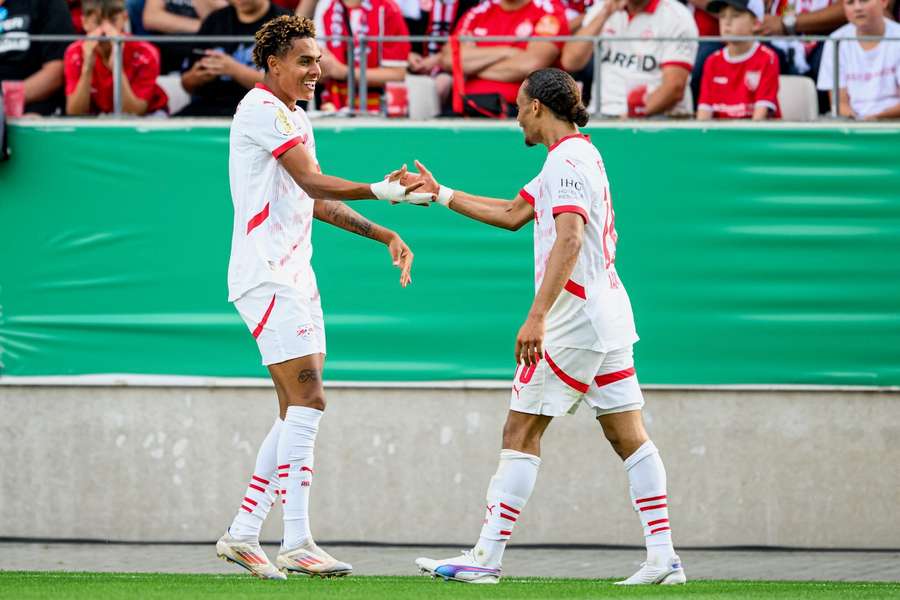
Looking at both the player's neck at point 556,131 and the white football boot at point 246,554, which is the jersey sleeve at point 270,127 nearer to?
the player's neck at point 556,131

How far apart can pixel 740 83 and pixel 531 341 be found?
13.1 ft

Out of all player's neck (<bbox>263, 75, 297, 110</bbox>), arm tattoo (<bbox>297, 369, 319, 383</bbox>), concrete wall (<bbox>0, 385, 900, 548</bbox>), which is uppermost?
player's neck (<bbox>263, 75, 297, 110</bbox>)

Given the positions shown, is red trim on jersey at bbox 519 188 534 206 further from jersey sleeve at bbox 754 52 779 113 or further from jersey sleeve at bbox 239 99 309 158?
jersey sleeve at bbox 754 52 779 113

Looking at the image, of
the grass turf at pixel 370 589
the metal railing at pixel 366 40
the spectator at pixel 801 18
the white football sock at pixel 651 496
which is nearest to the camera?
the grass turf at pixel 370 589

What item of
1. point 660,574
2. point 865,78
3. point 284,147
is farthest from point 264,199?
point 865,78

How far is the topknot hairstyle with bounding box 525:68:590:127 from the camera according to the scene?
644 cm

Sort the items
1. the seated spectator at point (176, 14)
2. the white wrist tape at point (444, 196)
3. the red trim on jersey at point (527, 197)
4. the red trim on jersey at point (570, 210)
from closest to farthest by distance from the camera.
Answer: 1. the red trim on jersey at point (570, 210)
2. the red trim on jersey at point (527, 197)
3. the white wrist tape at point (444, 196)
4. the seated spectator at point (176, 14)

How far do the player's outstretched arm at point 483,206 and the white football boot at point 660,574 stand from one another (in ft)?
5.64

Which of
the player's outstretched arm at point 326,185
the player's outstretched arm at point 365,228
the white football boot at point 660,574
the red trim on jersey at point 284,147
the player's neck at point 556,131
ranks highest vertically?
the player's neck at point 556,131

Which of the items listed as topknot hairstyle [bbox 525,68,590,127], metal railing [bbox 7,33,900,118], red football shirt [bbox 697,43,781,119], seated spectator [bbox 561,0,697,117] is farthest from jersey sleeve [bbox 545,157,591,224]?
red football shirt [bbox 697,43,781,119]

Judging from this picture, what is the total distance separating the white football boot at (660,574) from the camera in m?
6.50

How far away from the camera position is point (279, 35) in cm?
670

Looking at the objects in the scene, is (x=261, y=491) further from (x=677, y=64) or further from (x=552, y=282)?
(x=677, y=64)

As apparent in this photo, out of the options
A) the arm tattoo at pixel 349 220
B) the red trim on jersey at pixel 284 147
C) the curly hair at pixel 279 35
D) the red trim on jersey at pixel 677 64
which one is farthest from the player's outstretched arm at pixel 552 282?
the red trim on jersey at pixel 677 64
